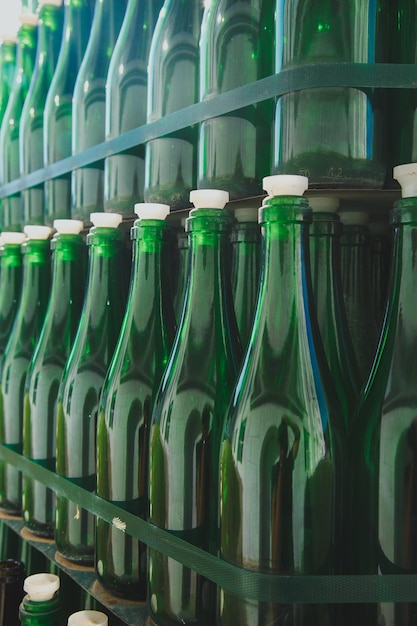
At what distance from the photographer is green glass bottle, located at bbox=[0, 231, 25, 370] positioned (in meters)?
1.37

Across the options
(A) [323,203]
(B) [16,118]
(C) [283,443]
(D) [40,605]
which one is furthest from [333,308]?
(B) [16,118]

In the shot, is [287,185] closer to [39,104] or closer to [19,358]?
[19,358]

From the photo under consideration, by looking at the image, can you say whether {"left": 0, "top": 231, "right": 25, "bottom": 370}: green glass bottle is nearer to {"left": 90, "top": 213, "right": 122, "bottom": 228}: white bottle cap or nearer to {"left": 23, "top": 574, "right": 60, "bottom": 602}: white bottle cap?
{"left": 90, "top": 213, "right": 122, "bottom": 228}: white bottle cap

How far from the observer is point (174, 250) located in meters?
1.15

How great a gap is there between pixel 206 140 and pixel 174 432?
33 cm

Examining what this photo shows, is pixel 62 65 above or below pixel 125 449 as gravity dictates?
above

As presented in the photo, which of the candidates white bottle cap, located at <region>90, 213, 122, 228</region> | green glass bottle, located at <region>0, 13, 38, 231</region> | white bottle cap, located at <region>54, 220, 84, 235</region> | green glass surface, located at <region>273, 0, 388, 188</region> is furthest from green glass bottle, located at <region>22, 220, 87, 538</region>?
green glass surface, located at <region>273, 0, 388, 188</region>

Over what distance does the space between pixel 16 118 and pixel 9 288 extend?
0.42 metres

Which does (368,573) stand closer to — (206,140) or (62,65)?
(206,140)

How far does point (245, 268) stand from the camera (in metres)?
0.94

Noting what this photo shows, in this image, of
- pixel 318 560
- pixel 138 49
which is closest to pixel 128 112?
pixel 138 49

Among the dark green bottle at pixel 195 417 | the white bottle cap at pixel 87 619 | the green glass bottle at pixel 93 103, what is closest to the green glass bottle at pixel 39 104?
the green glass bottle at pixel 93 103

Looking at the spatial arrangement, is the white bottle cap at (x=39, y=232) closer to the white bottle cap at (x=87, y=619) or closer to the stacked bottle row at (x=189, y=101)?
the stacked bottle row at (x=189, y=101)

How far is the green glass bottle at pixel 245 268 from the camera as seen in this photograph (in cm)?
91
